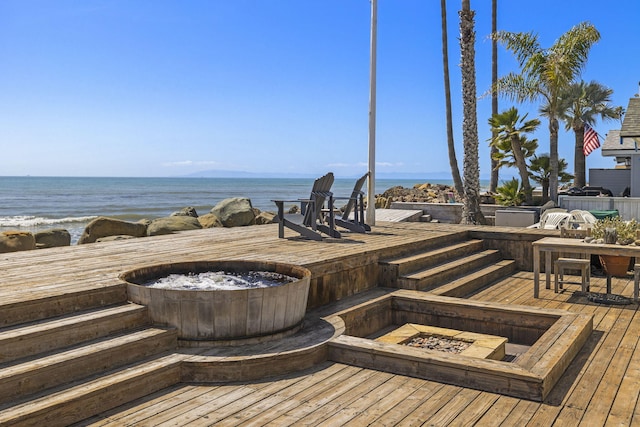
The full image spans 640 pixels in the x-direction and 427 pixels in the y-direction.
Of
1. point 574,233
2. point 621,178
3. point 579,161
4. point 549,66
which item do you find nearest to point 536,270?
point 574,233

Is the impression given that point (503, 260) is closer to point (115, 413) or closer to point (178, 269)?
point (178, 269)

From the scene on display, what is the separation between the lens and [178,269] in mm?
4902

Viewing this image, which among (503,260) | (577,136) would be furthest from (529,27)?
(577,136)

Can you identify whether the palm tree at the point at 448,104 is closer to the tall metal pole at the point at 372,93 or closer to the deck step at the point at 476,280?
the tall metal pole at the point at 372,93

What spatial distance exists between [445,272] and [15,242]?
23.8 feet

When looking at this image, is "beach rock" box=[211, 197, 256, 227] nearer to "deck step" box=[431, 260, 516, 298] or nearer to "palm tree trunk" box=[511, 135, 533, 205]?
"deck step" box=[431, 260, 516, 298]

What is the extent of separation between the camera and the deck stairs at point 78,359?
3.09 metres

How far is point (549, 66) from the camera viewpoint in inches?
637

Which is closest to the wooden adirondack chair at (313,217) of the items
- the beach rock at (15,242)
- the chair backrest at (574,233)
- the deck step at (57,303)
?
the chair backrest at (574,233)

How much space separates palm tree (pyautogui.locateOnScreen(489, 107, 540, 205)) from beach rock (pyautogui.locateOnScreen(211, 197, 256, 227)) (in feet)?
28.3

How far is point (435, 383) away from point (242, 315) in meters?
1.40

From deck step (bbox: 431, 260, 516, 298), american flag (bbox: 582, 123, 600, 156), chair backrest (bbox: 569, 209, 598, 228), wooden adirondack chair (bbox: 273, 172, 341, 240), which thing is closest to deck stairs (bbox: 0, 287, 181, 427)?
deck step (bbox: 431, 260, 516, 298)

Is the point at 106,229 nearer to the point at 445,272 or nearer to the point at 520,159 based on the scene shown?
the point at 445,272

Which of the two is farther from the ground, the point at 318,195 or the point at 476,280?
the point at 318,195
